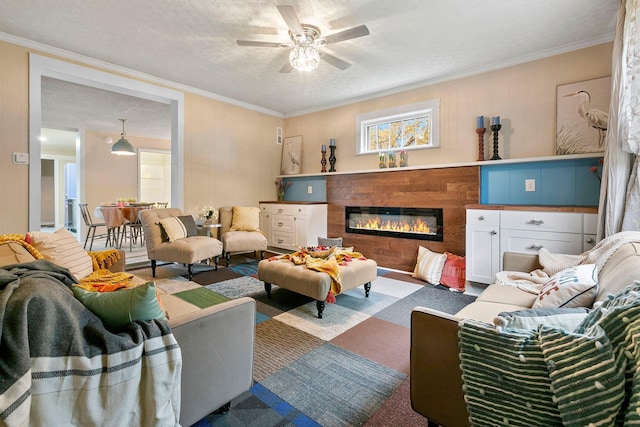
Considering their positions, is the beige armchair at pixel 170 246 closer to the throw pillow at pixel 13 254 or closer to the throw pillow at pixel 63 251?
the throw pillow at pixel 63 251

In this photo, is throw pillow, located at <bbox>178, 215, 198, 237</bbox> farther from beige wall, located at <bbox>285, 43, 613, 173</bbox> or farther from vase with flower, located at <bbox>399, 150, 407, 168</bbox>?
vase with flower, located at <bbox>399, 150, 407, 168</bbox>

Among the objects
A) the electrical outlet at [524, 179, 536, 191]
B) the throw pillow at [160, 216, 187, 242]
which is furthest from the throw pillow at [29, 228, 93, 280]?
the electrical outlet at [524, 179, 536, 191]

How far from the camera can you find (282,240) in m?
5.20

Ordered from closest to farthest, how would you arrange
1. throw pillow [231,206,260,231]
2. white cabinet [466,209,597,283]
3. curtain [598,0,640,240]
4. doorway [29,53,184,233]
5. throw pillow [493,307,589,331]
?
throw pillow [493,307,589,331], curtain [598,0,640,240], white cabinet [466,209,597,283], doorway [29,53,184,233], throw pillow [231,206,260,231]

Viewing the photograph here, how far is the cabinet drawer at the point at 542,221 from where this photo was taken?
8.84ft

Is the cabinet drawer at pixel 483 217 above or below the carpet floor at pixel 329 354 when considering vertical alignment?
above

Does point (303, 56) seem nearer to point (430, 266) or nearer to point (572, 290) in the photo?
point (572, 290)

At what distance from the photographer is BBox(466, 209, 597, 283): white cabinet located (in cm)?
267

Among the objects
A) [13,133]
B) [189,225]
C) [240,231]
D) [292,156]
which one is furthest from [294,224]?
[13,133]

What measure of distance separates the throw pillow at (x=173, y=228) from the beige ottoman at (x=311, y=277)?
1599 millimetres

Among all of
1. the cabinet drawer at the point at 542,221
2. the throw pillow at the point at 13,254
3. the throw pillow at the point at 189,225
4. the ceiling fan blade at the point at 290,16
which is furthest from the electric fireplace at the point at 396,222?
the throw pillow at the point at 13,254

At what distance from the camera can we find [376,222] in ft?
14.8

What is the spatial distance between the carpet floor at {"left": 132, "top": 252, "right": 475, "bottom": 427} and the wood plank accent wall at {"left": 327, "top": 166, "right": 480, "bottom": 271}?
2.19ft

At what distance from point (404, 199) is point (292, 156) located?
8.35ft
